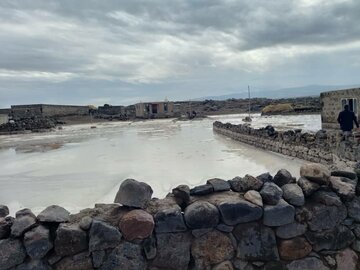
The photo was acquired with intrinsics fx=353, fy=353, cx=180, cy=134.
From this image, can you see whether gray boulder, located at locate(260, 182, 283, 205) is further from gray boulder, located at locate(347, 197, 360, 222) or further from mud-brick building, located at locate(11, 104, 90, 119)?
mud-brick building, located at locate(11, 104, 90, 119)

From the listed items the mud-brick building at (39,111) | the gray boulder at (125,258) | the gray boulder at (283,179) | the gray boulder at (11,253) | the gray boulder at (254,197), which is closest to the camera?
the gray boulder at (11,253)

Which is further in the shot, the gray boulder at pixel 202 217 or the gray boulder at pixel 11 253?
the gray boulder at pixel 202 217

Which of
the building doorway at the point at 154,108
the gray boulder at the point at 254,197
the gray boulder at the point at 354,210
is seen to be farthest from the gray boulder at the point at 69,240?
the building doorway at the point at 154,108

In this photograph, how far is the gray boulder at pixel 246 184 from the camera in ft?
11.3

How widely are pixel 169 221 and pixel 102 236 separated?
0.57 m

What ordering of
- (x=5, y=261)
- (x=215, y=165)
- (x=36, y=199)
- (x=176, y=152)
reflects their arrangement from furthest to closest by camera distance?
(x=176, y=152), (x=215, y=165), (x=36, y=199), (x=5, y=261)

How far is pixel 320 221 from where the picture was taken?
3234 mm

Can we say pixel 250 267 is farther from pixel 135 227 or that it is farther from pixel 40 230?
pixel 40 230

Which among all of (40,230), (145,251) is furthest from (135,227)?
(40,230)

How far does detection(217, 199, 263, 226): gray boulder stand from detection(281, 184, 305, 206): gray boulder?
356mm

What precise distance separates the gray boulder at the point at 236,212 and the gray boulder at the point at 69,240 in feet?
3.91

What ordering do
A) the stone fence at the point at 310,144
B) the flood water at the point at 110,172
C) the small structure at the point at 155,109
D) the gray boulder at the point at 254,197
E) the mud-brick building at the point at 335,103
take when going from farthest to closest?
the small structure at the point at 155,109
the mud-brick building at the point at 335,103
the flood water at the point at 110,172
the stone fence at the point at 310,144
the gray boulder at the point at 254,197

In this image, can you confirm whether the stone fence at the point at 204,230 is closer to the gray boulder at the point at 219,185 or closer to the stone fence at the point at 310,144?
the gray boulder at the point at 219,185

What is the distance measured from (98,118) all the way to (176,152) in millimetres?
53483
